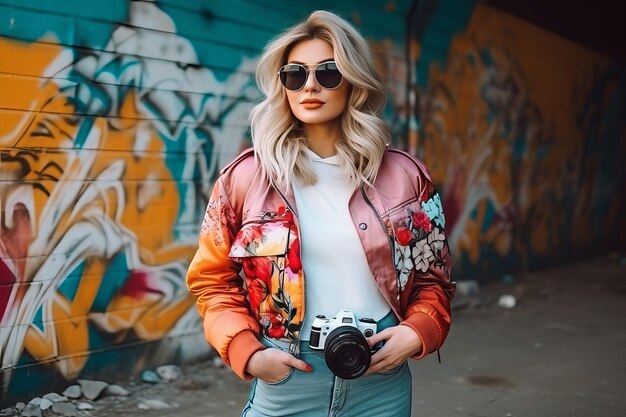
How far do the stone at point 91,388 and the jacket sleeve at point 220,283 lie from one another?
2.72m

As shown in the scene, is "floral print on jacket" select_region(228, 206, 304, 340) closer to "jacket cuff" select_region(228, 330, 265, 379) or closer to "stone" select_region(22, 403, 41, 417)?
"jacket cuff" select_region(228, 330, 265, 379)

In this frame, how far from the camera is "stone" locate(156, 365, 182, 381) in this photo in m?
5.17

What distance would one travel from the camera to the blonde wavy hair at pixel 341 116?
2.21m

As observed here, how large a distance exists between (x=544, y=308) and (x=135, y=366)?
4.48 meters

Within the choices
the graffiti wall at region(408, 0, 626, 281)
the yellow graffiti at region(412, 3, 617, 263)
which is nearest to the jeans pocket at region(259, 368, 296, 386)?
the graffiti wall at region(408, 0, 626, 281)

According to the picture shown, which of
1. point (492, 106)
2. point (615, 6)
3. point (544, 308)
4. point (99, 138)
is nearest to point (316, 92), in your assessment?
point (99, 138)

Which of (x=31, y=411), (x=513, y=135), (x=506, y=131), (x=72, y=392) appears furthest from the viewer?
(x=513, y=135)

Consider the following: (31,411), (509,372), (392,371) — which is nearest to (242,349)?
(392,371)

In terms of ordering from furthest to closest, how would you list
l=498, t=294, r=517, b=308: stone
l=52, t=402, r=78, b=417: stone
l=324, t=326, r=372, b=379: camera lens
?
l=498, t=294, r=517, b=308: stone, l=52, t=402, r=78, b=417: stone, l=324, t=326, r=372, b=379: camera lens

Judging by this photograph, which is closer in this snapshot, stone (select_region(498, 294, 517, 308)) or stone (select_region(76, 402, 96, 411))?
stone (select_region(76, 402, 96, 411))

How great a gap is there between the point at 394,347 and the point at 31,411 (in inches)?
113

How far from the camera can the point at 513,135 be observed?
32.1 ft

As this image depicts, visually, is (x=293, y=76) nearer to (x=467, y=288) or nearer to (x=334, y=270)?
(x=334, y=270)

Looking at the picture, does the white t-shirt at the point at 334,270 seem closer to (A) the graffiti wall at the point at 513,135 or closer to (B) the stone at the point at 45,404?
(B) the stone at the point at 45,404
